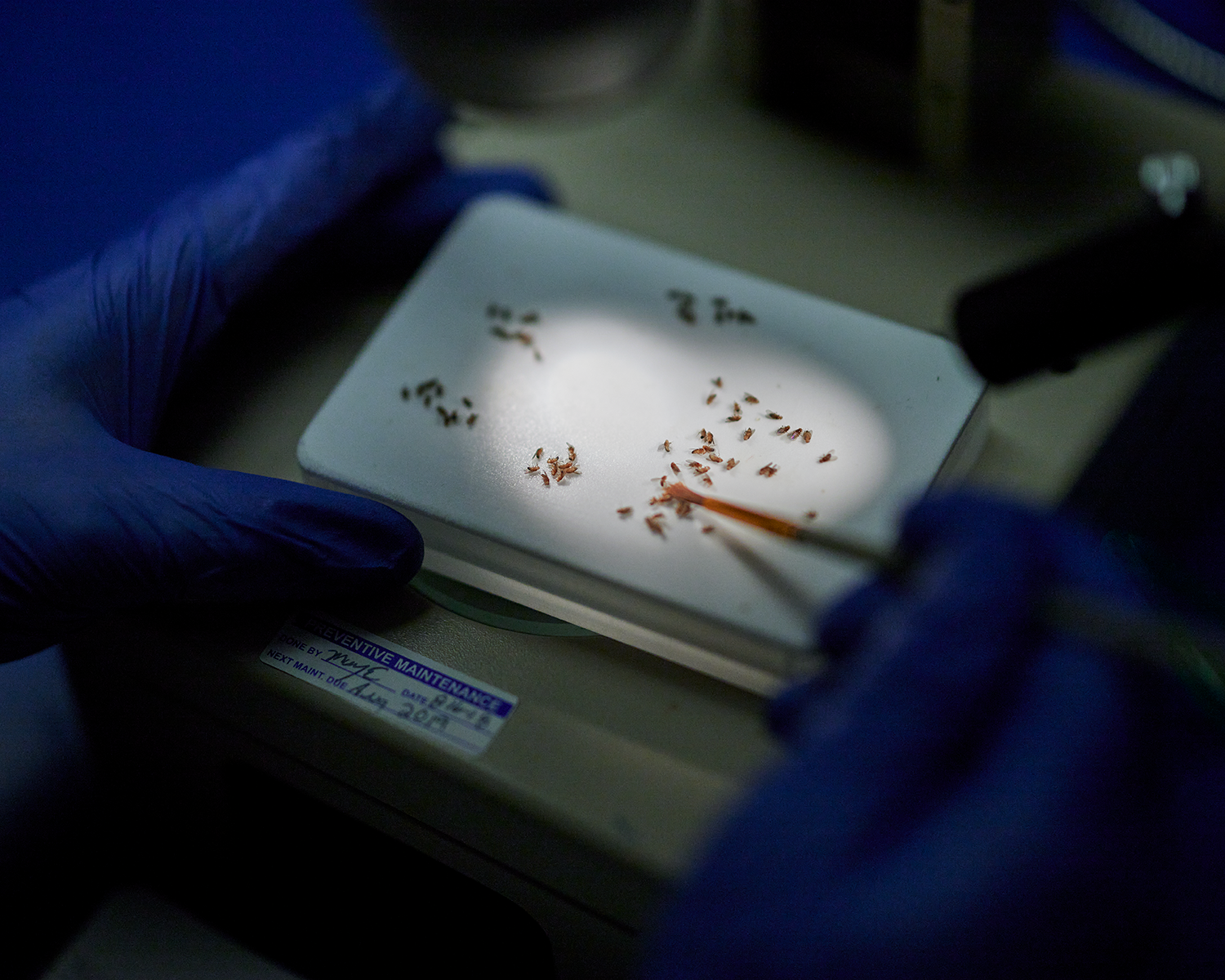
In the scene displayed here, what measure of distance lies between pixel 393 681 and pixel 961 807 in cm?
49

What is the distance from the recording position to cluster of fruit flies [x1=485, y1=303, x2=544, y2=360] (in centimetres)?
113

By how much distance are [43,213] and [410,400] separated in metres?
1.01

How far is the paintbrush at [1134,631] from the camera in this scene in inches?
29.2

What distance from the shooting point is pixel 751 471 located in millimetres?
1021

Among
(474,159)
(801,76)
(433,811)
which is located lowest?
(433,811)

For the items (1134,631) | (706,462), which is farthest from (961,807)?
(706,462)

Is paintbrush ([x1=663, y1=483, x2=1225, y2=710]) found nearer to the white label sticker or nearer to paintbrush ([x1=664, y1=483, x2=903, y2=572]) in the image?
paintbrush ([x1=664, y1=483, x2=903, y2=572])

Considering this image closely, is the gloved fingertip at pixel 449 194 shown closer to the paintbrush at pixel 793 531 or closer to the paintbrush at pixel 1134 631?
the paintbrush at pixel 793 531

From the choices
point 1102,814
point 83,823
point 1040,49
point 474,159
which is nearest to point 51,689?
point 83,823

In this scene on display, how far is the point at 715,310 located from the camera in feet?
3.75

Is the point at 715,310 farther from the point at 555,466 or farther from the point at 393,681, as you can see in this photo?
the point at 393,681

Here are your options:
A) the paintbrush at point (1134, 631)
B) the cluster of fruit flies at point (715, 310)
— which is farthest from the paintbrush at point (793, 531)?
the cluster of fruit flies at point (715, 310)

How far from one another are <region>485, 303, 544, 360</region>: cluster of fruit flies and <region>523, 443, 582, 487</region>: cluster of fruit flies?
5.1 inches

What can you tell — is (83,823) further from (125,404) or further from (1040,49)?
(1040,49)
